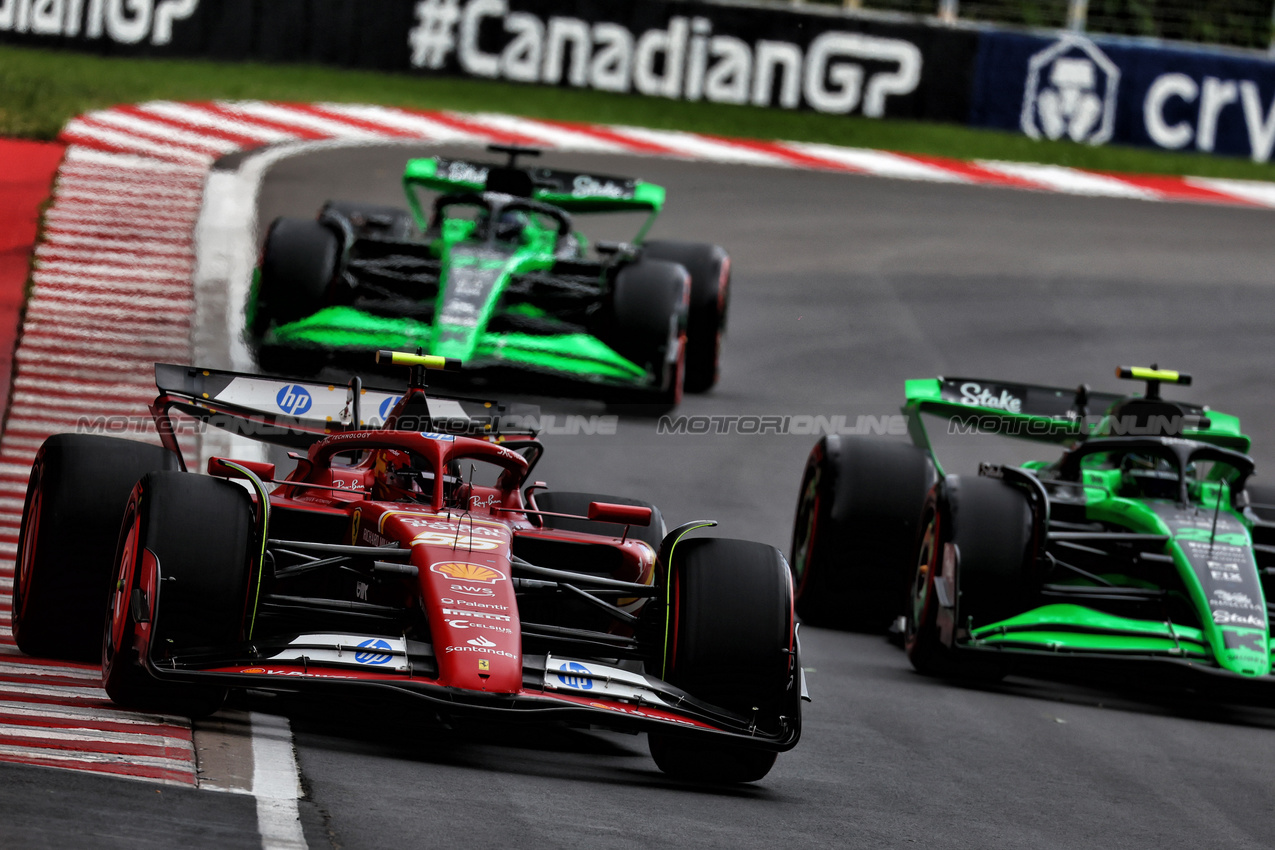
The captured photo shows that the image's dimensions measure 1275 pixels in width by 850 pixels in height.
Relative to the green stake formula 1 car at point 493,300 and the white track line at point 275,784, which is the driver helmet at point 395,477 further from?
the green stake formula 1 car at point 493,300

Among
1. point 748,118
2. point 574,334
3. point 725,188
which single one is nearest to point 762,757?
point 574,334

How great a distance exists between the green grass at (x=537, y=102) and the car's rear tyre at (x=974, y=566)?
13.1 meters

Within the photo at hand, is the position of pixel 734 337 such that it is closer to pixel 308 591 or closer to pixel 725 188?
pixel 725 188

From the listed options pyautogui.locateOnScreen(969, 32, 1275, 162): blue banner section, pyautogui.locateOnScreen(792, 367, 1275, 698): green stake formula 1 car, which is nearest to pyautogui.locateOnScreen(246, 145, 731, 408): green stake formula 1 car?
pyautogui.locateOnScreen(792, 367, 1275, 698): green stake formula 1 car

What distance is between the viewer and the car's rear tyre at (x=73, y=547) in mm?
7484

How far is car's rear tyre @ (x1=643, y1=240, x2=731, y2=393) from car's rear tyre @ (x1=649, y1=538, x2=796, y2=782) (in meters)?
7.78

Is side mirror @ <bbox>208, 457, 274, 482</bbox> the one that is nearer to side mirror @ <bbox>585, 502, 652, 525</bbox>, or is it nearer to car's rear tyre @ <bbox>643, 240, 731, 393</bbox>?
side mirror @ <bbox>585, 502, 652, 525</bbox>

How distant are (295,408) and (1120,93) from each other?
16315 mm

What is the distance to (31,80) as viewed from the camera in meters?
20.4

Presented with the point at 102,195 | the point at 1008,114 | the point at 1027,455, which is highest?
the point at 1008,114

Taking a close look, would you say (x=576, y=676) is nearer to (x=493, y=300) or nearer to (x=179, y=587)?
(x=179, y=587)

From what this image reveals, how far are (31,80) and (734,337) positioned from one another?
27.0ft

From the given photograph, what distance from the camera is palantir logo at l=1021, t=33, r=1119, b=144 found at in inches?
904

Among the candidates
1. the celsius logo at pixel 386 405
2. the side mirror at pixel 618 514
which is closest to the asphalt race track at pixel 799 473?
the side mirror at pixel 618 514
